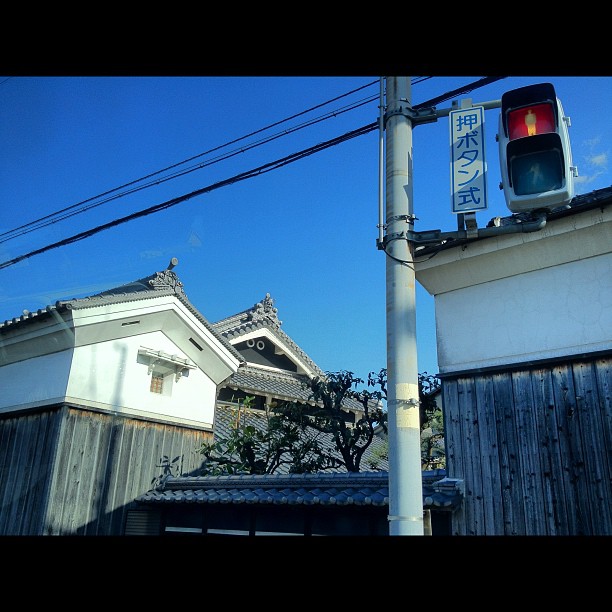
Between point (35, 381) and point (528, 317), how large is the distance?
9452 mm

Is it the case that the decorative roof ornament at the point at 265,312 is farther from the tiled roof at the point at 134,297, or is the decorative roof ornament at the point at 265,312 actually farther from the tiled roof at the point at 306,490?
the tiled roof at the point at 306,490

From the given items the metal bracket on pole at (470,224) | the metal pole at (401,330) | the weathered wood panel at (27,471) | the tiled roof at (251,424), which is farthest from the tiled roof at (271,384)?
the metal pole at (401,330)

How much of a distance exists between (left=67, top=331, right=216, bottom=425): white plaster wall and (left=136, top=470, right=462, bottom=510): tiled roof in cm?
196

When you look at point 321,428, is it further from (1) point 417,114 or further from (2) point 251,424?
(1) point 417,114

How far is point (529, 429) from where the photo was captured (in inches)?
297

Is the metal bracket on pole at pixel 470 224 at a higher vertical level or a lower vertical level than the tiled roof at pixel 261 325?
lower

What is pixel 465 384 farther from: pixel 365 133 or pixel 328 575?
pixel 328 575

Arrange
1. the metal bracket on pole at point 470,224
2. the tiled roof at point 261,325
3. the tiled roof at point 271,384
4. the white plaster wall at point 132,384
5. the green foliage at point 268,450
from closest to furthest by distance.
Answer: the metal bracket on pole at point 470,224
the white plaster wall at point 132,384
the green foliage at point 268,450
the tiled roof at point 271,384
the tiled roof at point 261,325

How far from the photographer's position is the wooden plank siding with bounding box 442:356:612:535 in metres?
7.00

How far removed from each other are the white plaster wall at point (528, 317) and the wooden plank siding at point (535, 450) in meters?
0.28

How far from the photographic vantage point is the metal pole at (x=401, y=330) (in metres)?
3.82

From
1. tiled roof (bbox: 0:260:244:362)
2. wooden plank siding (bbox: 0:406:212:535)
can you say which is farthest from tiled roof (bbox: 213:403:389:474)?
wooden plank siding (bbox: 0:406:212:535)

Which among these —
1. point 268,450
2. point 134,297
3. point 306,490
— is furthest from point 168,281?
point 306,490
